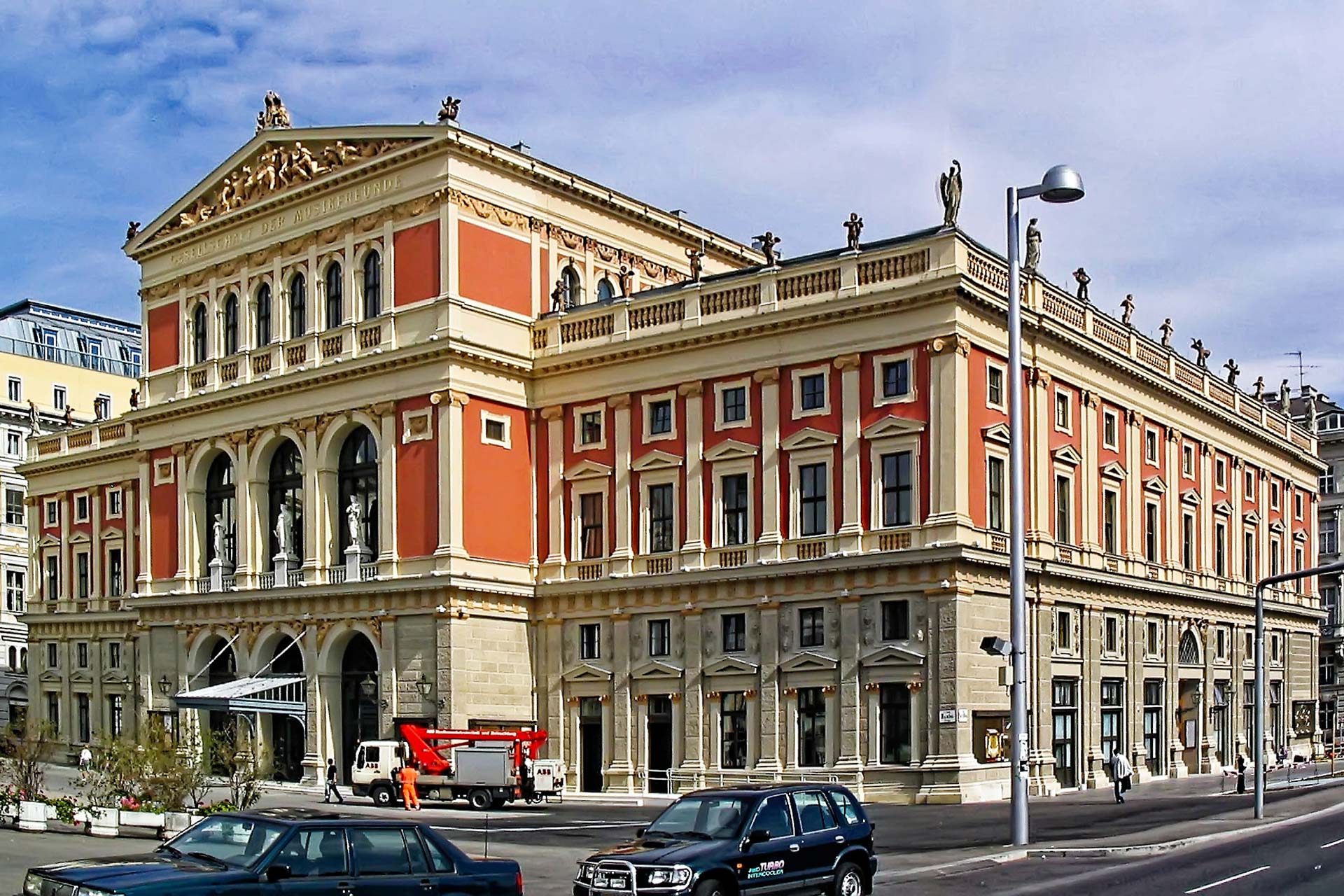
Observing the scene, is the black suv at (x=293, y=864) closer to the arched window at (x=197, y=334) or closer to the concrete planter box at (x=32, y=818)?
the concrete planter box at (x=32, y=818)

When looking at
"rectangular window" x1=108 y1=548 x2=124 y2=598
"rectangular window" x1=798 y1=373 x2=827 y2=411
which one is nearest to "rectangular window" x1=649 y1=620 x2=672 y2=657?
"rectangular window" x1=798 y1=373 x2=827 y2=411

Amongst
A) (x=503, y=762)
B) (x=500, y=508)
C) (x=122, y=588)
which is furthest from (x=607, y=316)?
(x=122, y=588)

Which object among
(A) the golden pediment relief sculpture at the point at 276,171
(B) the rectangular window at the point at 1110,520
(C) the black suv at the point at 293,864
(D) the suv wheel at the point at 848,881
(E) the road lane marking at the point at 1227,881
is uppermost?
(A) the golden pediment relief sculpture at the point at 276,171

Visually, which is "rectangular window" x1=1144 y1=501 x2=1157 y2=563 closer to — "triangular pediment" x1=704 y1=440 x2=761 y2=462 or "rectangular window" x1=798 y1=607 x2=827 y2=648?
"rectangular window" x1=798 y1=607 x2=827 y2=648

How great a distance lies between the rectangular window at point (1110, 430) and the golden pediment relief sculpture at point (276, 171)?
2749 centimetres

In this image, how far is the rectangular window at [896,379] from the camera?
51625 mm

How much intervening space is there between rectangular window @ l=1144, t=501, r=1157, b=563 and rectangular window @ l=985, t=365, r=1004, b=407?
12593 mm

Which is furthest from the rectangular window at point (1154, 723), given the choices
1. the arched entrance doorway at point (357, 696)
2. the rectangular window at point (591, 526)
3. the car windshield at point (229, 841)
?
the car windshield at point (229, 841)

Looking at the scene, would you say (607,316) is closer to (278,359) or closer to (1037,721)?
(278,359)

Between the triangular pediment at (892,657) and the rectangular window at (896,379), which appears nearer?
the triangular pediment at (892,657)

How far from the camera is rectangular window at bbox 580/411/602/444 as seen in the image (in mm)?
59562

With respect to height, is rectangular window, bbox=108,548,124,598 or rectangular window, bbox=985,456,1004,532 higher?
rectangular window, bbox=985,456,1004,532

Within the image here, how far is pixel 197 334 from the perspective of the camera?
69.1 m

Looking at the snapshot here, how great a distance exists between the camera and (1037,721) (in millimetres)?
53594
